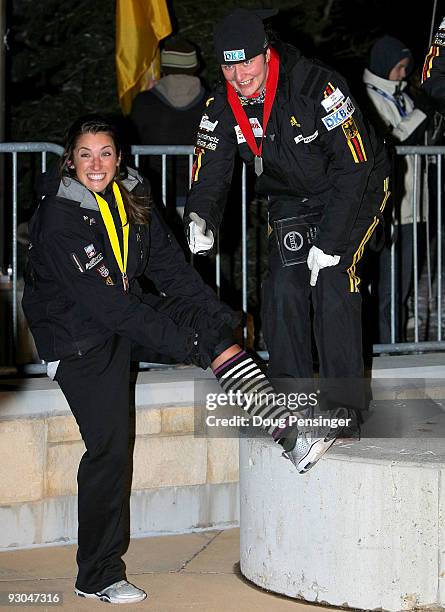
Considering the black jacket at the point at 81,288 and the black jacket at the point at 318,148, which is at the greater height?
the black jacket at the point at 318,148

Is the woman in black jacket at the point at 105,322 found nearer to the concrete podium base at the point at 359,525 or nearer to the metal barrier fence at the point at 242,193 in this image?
the concrete podium base at the point at 359,525

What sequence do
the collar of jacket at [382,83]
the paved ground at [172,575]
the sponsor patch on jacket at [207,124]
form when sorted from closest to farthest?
the paved ground at [172,575]
the sponsor patch on jacket at [207,124]
the collar of jacket at [382,83]

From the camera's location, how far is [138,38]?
29.1 ft

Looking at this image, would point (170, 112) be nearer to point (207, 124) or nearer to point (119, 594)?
point (207, 124)

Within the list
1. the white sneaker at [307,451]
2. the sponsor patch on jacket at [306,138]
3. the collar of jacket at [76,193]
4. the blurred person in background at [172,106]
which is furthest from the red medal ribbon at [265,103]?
the blurred person in background at [172,106]

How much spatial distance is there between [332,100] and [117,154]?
2.96ft

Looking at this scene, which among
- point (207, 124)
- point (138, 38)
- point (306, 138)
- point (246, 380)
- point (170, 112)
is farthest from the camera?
point (138, 38)

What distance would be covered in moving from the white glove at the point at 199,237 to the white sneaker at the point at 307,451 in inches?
34.5

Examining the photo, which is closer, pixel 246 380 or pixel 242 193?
pixel 246 380

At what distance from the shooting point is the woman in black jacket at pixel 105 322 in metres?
4.88

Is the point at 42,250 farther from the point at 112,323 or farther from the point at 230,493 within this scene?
the point at 230,493

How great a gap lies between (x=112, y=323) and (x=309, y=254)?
860 millimetres

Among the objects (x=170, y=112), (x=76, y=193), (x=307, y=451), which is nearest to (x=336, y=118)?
(x=76, y=193)

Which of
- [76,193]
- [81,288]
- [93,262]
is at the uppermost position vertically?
[76,193]
